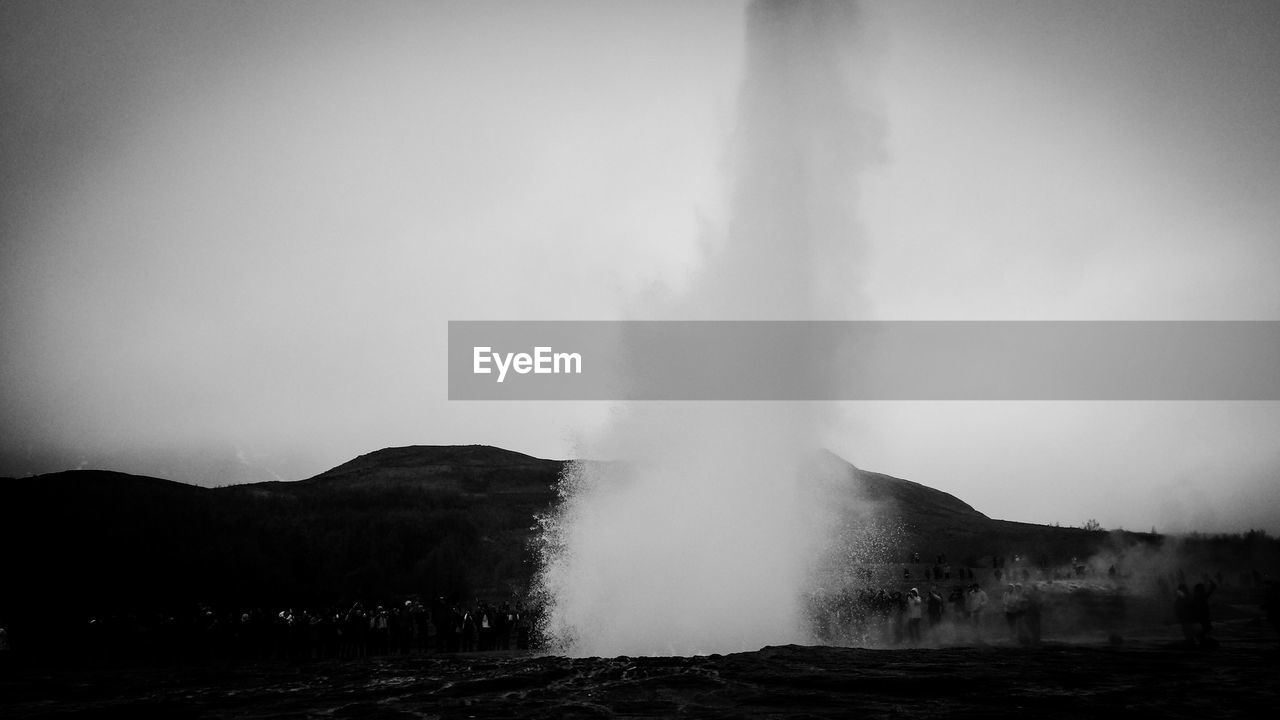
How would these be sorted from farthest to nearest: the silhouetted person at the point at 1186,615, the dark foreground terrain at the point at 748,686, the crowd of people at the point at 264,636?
the crowd of people at the point at 264,636 < the silhouetted person at the point at 1186,615 < the dark foreground terrain at the point at 748,686

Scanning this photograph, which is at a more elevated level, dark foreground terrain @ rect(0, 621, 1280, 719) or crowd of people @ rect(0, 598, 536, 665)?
dark foreground terrain @ rect(0, 621, 1280, 719)

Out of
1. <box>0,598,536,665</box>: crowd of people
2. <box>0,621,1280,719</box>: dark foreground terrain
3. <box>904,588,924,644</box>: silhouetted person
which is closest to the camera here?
<box>0,621,1280,719</box>: dark foreground terrain

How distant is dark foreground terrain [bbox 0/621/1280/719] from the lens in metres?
12.2

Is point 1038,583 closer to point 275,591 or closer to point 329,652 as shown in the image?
point 329,652

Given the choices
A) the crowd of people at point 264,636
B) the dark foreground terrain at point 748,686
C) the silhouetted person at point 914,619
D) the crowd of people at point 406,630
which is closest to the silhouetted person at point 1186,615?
the dark foreground terrain at point 748,686

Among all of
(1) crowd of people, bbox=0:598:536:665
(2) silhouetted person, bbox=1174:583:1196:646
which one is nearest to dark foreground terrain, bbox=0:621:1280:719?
(2) silhouetted person, bbox=1174:583:1196:646

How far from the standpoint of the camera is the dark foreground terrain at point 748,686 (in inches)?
481

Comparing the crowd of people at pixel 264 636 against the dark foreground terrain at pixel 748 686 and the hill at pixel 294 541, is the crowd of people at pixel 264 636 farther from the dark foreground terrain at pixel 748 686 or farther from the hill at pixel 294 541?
the hill at pixel 294 541

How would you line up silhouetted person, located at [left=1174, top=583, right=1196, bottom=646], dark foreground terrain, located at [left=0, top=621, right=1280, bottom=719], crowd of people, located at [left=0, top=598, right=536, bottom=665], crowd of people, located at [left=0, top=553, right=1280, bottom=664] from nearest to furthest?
dark foreground terrain, located at [left=0, top=621, right=1280, bottom=719] → silhouetted person, located at [left=1174, top=583, right=1196, bottom=646] → crowd of people, located at [left=0, top=553, right=1280, bottom=664] → crowd of people, located at [left=0, top=598, right=536, bottom=665]

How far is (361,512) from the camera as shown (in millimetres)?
74250

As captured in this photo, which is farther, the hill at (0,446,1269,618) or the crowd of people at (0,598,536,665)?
the hill at (0,446,1269,618)

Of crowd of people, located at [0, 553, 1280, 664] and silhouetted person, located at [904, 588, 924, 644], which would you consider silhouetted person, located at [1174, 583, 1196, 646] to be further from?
silhouetted person, located at [904, 588, 924, 644]

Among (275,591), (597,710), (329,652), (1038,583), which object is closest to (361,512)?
(275,591)

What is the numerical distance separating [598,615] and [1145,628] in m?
20.0
